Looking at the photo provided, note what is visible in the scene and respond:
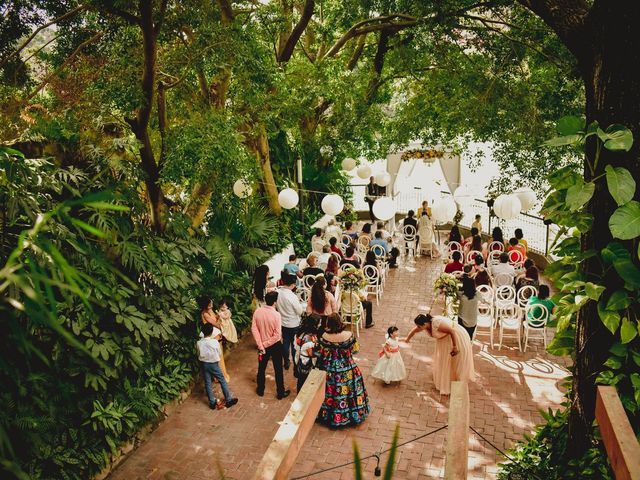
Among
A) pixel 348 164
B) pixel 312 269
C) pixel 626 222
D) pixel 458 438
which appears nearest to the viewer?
pixel 458 438

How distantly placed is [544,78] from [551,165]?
160 centimetres

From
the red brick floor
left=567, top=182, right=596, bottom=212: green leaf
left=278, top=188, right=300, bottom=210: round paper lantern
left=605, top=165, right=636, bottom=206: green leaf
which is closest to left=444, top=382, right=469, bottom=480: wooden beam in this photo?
left=567, top=182, right=596, bottom=212: green leaf

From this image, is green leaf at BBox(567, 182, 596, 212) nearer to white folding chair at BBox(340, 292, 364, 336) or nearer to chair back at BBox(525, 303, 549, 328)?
chair back at BBox(525, 303, 549, 328)

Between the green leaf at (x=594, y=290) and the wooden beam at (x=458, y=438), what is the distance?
4.41 feet

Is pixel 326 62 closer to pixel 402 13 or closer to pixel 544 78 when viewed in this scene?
pixel 402 13

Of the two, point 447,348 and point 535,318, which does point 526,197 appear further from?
point 447,348

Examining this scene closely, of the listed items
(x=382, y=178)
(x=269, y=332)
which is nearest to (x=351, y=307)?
(x=269, y=332)

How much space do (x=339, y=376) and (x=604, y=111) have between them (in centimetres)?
420

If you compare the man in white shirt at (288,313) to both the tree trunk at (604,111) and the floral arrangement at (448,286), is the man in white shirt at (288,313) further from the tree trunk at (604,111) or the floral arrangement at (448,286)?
the tree trunk at (604,111)

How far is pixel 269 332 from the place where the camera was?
23.9 feet

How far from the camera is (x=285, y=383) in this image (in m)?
7.98

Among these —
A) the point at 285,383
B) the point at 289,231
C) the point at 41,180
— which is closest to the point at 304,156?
the point at 289,231

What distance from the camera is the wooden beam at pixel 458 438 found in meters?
2.18

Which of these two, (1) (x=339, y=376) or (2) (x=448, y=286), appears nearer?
(1) (x=339, y=376)
